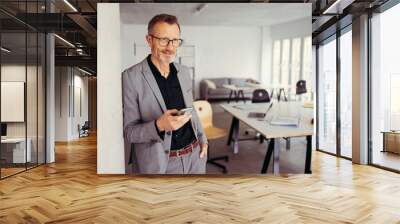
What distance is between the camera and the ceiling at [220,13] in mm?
5492

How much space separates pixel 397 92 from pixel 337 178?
1944 millimetres

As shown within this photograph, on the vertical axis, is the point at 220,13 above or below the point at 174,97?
above

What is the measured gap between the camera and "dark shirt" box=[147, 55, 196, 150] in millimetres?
5395

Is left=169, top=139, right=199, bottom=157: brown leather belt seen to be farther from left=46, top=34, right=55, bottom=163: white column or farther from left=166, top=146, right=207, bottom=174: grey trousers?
left=46, top=34, right=55, bottom=163: white column

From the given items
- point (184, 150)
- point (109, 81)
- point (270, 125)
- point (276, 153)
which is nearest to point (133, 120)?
point (109, 81)

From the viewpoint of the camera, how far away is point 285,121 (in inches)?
220

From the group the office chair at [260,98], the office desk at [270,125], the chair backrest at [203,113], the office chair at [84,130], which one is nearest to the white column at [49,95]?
the chair backrest at [203,113]

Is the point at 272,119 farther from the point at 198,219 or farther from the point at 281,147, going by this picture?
the point at 198,219

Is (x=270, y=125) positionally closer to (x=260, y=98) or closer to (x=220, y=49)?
(x=260, y=98)

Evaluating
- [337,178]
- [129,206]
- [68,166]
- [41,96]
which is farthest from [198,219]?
[41,96]

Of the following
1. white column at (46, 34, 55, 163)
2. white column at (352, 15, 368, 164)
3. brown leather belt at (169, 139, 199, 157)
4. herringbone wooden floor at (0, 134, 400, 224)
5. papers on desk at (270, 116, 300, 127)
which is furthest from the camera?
white column at (46, 34, 55, 163)

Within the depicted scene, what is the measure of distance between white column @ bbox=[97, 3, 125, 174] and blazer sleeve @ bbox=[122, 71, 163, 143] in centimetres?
13

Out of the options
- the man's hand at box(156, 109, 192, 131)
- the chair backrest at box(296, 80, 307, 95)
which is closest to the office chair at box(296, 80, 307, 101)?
the chair backrest at box(296, 80, 307, 95)

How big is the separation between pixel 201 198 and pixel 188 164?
1.15 m
